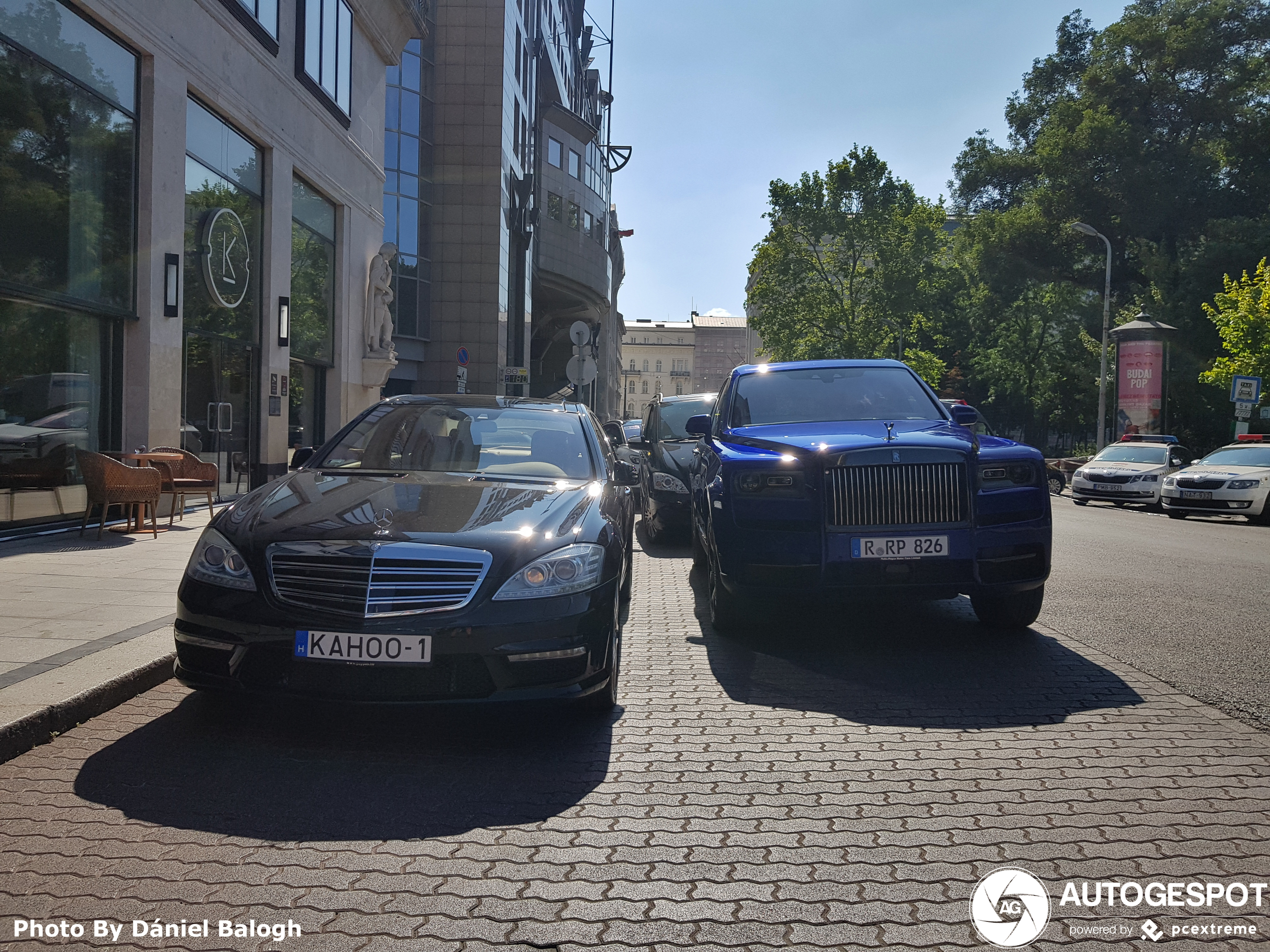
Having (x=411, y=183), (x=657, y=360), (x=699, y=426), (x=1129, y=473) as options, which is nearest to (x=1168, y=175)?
(x=1129, y=473)

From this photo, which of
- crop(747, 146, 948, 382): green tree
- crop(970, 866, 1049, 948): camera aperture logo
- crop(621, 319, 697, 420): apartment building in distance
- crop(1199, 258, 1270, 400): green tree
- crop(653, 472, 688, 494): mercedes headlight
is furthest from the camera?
crop(621, 319, 697, 420): apartment building in distance

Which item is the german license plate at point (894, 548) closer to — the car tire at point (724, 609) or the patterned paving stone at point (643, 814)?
the patterned paving stone at point (643, 814)

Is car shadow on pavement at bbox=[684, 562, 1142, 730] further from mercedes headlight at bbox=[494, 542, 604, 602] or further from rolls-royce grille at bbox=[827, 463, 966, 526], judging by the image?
mercedes headlight at bbox=[494, 542, 604, 602]

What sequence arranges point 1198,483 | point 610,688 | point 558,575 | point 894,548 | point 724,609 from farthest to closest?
point 1198,483, point 724,609, point 894,548, point 610,688, point 558,575

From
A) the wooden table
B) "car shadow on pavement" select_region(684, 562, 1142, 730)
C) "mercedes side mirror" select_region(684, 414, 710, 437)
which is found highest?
"mercedes side mirror" select_region(684, 414, 710, 437)

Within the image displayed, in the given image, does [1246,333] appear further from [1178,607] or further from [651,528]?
[1178,607]

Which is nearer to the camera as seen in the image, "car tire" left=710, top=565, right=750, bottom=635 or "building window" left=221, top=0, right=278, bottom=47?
"car tire" left=710, top=565, right=750, bottom=635

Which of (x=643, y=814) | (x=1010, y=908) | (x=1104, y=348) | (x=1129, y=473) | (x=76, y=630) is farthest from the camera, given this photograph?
(x=1104, y=348)

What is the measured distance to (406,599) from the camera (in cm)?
392

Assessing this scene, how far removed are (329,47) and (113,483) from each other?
11.4 meters

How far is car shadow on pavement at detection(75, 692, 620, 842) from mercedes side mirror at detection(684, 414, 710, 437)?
3.44 metres

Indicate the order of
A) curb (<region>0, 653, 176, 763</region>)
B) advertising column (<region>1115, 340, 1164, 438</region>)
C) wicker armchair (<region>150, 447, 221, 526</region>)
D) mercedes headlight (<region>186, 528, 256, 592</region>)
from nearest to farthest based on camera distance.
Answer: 1. curb (<region>0, 653, 176, 763</region>)
2. mercedes headlight (<region>186, 528, 256, 592</region>)
3. wicker armchair (<region>150, 447, 221, 526</region>)
4. advertising column (<region>1115, 340, 1164, 438</region>)

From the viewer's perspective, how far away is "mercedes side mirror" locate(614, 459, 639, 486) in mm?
5996

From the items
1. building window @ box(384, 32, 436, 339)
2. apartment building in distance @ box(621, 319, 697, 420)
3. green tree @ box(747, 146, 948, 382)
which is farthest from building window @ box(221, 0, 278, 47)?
apartment building in distance @ box(621, 319, 697, 420)
